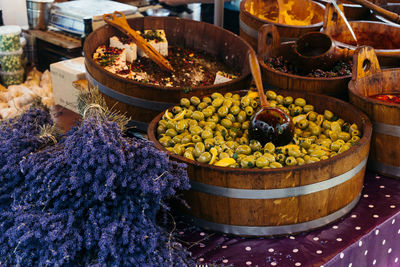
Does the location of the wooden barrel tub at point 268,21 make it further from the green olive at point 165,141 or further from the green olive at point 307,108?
the green olive at point 165,141

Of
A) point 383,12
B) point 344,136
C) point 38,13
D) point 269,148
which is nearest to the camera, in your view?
point 269,148

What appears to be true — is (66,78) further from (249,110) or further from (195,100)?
(249,110)

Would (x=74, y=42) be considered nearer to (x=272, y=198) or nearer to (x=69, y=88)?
(x=69, y=88)

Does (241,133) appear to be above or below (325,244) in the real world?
above

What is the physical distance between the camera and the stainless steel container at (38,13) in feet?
14.7

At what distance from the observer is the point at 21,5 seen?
4941 millimetres

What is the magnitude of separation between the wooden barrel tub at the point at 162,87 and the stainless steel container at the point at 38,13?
5.15 feet

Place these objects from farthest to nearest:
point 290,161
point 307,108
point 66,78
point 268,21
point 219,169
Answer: point 66,78
point 268,21
point 307,108
point 290,161
point 219,169

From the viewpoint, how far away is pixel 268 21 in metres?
3.15

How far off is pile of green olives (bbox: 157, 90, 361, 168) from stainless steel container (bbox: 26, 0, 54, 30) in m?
2.89

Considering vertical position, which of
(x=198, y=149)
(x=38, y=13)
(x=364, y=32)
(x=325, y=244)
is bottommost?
(x=325, y=244)

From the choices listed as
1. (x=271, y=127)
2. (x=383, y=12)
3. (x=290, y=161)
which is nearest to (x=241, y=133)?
(x=271, y=127)

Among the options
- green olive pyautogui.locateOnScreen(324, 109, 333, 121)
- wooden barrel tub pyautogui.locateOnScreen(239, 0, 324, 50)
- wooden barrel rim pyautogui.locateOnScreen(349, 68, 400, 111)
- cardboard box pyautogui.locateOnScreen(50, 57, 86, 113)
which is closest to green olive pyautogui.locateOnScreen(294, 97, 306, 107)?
green olive pyautogui.locateOnScreen(324, 109, 333, 121)

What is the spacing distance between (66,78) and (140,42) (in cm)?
63
